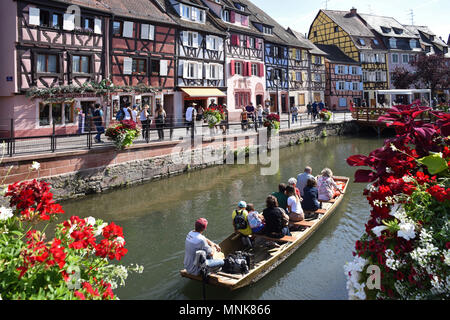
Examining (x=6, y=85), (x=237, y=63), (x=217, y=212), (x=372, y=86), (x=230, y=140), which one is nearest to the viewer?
(x=217, y=212)

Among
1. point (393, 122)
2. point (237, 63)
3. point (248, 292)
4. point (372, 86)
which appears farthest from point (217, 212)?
point (372, 86)

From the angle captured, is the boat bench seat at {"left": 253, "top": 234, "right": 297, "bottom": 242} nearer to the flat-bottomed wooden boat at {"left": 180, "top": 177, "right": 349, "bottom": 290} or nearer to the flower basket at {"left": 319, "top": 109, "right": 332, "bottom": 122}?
the flat-bottomed wooden boat at {"left": 180, "top": 177, "right": 349, "bottom": 290}

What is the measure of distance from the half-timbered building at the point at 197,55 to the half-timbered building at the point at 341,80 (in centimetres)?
2207

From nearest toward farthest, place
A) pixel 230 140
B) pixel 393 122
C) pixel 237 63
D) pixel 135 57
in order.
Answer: pixel 393 122, pixel 230 140, pixel 135 57, pixel 237 63

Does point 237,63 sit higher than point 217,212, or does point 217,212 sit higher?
point 237,63

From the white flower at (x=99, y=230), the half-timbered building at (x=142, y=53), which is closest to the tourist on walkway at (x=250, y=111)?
the half-timbered building at (x=142, y=53)

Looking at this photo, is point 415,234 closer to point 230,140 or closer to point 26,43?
point 230,140

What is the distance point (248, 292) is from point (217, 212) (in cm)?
549

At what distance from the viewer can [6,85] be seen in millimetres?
18781

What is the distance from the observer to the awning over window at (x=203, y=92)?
27616mm

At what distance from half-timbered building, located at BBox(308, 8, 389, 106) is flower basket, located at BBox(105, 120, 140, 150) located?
44.0 meters

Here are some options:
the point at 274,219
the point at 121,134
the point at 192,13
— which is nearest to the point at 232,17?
the point at 192,13

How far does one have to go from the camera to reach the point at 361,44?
51.8 metres

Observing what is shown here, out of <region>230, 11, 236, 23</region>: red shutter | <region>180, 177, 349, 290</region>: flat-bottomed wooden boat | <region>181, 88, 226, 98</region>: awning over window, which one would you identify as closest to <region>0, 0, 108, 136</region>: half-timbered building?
<region>181, 88, 226, 98</region>: awning over window
